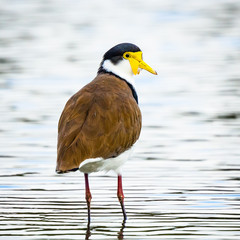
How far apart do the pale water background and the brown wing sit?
75 centimetres

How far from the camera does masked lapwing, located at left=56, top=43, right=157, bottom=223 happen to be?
8359 mm

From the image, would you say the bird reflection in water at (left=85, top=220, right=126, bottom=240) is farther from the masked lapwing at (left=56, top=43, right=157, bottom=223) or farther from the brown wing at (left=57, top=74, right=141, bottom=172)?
the brown wing at (left=57, top=74, right=141, bottom=172)

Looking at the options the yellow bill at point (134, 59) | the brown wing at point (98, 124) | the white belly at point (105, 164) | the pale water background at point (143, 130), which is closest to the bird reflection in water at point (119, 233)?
the pale water background at point (143, 130)

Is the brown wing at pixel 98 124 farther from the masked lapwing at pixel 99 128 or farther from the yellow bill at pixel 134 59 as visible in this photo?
the yellow bill at pixel 134 59

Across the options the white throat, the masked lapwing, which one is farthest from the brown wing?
the white throat

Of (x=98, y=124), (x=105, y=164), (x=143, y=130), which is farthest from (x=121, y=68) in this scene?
(x=143, y=130)

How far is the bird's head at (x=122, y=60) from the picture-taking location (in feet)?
31.4

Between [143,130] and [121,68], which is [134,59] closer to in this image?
[121,68]

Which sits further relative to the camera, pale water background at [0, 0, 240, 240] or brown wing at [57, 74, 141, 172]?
pale water background at [0, 0, 240, 240]

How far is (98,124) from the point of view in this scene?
863 cm

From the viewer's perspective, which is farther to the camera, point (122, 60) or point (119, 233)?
point (122, 60)

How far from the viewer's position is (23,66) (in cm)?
1914

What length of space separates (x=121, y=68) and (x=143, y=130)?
12.6ft

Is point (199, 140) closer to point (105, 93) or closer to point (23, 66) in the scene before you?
point (105, 93)
